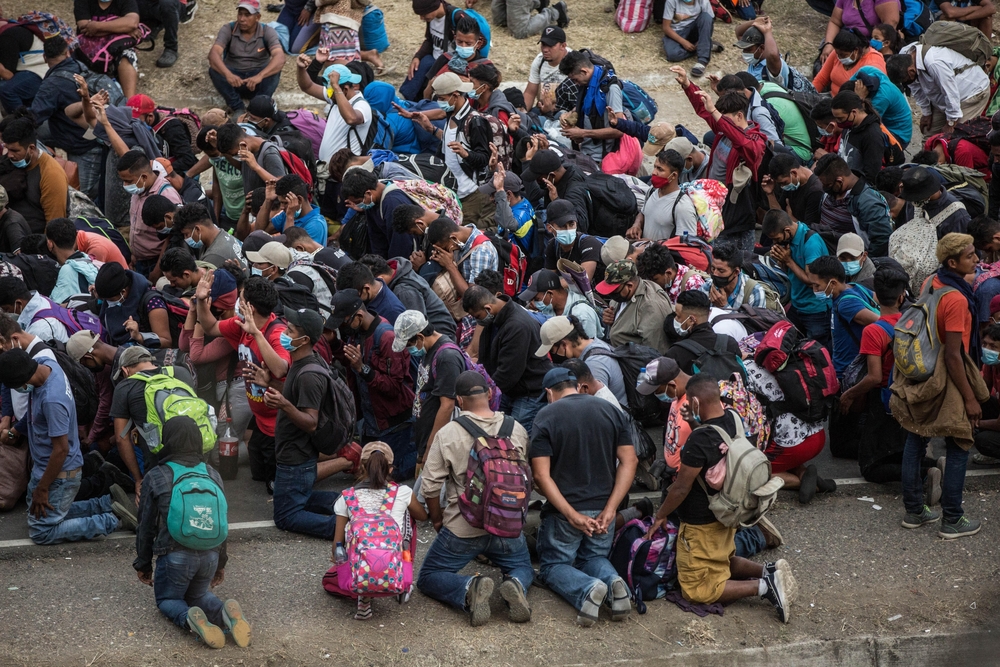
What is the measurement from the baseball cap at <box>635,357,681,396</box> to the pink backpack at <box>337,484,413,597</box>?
1.90 meters

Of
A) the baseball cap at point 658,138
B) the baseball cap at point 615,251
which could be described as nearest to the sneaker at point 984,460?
the baseball cap at point 615,251

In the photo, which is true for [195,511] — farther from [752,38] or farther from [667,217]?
Answer: [752,38]

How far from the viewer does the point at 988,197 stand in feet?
36.8

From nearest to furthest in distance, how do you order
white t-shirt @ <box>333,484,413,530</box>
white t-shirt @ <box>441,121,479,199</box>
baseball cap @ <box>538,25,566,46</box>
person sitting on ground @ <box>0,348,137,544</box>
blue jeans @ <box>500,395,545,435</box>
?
white t-shirt @ <box>333,484,413,530</box>, person sitting on ground @ <box>0,348,137,544</box>, blue jeans @ <box>500,395,545,435</box>, white t-shirt @ <box>441,121,479,199</box>, baseball cap @ <box>538,25,566,46</box>

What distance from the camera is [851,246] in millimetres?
9180

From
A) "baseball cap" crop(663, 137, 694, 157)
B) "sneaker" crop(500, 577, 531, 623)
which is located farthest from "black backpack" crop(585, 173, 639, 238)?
"sneaker" crop(500, 577, 531, 623)

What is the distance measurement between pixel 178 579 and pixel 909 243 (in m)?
6.61

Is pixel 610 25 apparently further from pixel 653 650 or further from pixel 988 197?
pixel 653 650

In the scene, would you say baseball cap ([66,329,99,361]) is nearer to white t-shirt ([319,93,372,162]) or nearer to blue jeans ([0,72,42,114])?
white t-shirt ([319,93,372,162])

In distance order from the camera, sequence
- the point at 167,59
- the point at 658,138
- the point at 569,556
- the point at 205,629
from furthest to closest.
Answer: the point at 167,59
the point at 658,138
the point at 569,556
the point at 205,629

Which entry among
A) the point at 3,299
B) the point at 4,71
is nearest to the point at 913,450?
the point at 3,299

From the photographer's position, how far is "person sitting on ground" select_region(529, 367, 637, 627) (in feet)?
23.2

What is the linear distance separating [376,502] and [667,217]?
4.63m

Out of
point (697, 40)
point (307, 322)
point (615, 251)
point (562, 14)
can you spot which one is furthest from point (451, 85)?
point (697, 40)
